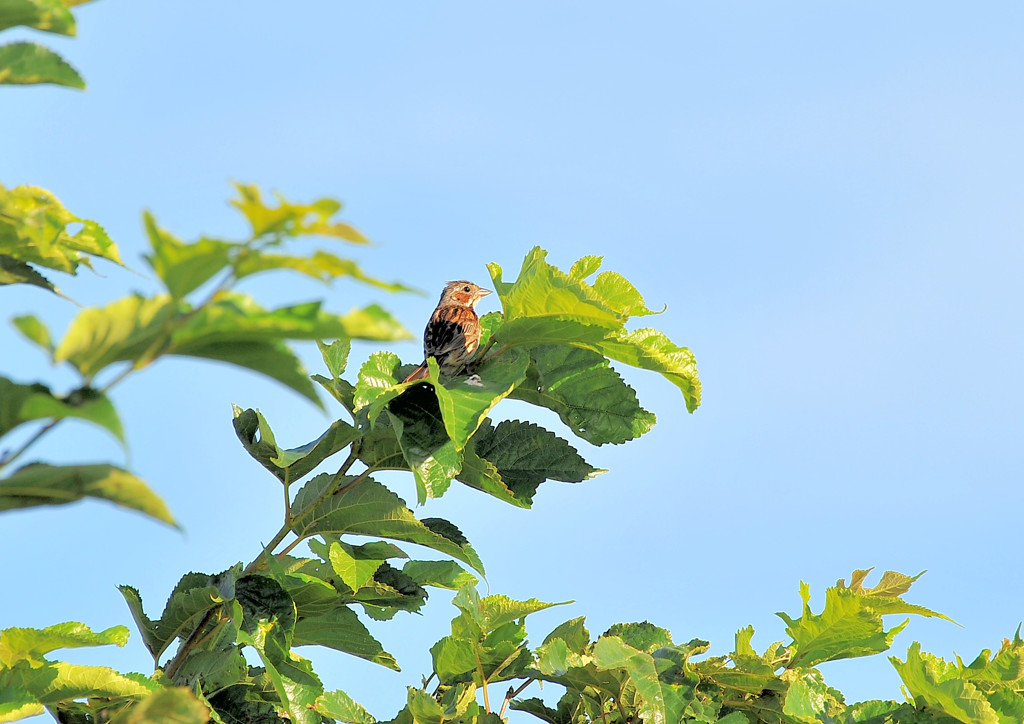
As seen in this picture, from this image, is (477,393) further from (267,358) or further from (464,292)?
(464,292)

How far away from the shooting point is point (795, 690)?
2.83m

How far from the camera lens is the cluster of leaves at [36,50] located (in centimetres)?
179

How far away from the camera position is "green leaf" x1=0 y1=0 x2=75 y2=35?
1.79m

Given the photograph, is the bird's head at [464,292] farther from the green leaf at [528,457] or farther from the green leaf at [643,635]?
the green leaf at [643,635]

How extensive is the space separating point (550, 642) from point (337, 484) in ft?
2.49

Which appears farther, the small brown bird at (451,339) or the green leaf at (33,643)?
the small brown bird at (451,339)

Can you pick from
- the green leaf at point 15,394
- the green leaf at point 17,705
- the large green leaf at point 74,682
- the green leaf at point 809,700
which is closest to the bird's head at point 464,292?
the green leaf at point 809,700

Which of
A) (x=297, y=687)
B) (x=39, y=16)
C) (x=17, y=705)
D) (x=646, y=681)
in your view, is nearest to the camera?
(x=39, y=16)

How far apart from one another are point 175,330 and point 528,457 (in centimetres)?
144

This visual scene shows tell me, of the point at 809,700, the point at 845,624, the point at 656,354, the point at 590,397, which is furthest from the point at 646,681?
the point at 656,354

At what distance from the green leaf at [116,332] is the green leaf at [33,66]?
0.64m

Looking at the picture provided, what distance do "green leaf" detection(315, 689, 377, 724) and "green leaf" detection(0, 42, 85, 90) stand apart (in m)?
1.66

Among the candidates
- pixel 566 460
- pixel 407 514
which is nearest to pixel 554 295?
pixel 566 460

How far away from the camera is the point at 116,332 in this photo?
4.81 ft
